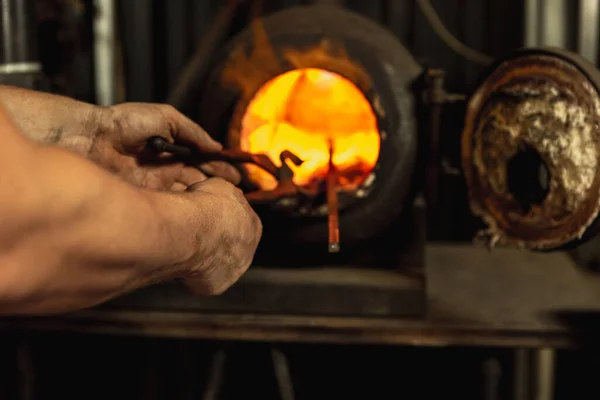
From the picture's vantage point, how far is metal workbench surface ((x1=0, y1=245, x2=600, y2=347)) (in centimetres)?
128

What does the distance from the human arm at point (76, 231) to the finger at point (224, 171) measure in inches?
18.1

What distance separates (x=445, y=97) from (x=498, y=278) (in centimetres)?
45

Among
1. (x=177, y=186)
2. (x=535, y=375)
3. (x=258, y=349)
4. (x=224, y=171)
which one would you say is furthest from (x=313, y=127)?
(x=535, y=375)

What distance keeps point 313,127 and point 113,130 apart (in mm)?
569

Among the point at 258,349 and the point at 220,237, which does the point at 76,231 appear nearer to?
the point at 220,237

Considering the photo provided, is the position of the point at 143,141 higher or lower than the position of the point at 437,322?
higher

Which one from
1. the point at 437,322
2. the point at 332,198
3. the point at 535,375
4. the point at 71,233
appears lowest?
the point at 535,375

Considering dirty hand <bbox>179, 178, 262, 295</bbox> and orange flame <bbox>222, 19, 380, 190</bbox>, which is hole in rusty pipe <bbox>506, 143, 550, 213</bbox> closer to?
orange flame <bbox>222, 19, 380, 190</bbox>

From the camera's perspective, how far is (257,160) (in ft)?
4.20

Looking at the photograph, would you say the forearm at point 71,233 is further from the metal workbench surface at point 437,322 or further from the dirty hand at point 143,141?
the metal workbench surface at point 437,322

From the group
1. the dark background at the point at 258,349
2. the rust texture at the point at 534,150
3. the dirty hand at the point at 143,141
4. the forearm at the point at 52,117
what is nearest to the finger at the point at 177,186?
the dirty hand at the point at 143,141

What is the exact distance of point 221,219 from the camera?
2.98 ft

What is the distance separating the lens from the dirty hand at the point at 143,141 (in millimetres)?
1164

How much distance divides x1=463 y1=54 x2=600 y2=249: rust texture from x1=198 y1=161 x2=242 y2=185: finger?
44 cm
